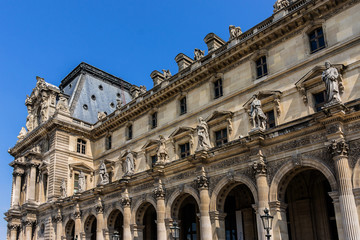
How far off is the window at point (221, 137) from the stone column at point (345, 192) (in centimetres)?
1120

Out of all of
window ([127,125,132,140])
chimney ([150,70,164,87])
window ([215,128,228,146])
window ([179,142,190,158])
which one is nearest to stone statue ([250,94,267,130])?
window ([215,128,228,146])

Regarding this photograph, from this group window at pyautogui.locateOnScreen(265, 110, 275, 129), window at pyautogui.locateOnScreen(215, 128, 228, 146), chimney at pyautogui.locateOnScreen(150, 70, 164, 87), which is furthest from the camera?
chimney at pyautogui.locateOnScreen(150, 70, 164, 87)

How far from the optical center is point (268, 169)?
66.0 ft

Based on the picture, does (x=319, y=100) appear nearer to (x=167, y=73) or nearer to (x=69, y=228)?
(x=167, y=73)

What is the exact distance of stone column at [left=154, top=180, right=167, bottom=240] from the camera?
83.0 feet

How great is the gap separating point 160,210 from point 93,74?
32.1 metres

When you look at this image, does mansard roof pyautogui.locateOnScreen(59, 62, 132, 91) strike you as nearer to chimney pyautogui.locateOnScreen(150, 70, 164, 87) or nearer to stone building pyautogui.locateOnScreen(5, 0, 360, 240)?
stone building pyautogui.locateOnScreen(5, 0, 360, 240)

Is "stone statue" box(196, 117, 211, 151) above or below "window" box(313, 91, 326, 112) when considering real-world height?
below

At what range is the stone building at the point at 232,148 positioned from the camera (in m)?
18.9

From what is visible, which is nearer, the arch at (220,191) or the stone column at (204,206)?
the arch at (220,191)

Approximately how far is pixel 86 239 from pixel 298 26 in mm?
24866

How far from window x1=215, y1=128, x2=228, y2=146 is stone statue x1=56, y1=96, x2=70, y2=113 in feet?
69.9

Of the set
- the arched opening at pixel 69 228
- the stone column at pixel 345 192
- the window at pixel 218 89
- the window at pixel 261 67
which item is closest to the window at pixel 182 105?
the window at pixel 218 89

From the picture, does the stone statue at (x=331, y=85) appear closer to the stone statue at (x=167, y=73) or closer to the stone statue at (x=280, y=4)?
the stone statue at (x=280, y=4)
